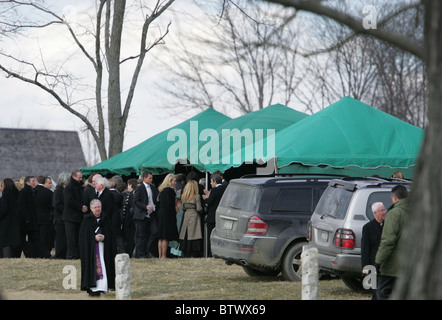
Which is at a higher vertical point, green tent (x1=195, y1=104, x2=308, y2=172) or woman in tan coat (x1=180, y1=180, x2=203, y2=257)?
green tent (x1=195, y1=104, x2=308, y2=172)

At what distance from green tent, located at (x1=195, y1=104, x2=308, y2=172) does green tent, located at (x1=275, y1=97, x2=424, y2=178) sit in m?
0.88

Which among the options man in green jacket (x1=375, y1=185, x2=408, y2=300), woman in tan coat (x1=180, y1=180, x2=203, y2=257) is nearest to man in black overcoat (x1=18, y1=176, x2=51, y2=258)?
woman in tan coat (x1=180, y1=180, x2=203, y2=257)

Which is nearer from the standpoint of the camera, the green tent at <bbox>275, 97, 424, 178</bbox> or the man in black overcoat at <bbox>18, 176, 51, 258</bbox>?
the man in black overcoat at <bbox>18, 176, 51, 258</bbox>

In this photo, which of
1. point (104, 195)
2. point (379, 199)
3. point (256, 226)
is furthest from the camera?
point (104, 195)

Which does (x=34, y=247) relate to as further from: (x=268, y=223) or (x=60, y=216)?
(x=268, y=223)

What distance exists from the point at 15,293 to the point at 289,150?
8.68 meters

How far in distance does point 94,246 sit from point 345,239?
380 centimetres

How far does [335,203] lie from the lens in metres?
13.3

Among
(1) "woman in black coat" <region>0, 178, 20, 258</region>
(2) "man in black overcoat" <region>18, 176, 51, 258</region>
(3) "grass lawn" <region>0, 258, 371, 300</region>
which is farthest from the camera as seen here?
(2) "man in black overcoat" <region>18, 176, 51, 258</region>

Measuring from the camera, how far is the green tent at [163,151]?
27.4 metres

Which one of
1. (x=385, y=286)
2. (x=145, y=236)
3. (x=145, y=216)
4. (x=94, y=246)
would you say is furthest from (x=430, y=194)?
(x=145, y=236)

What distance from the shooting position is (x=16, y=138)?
88562 millimetres

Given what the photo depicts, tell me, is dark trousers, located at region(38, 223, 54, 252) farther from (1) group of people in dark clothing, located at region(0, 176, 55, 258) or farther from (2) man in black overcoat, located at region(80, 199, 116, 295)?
(2) man in black overcoat, located at region(80, 199, 116, 295)

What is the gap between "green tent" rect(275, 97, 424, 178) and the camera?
2106 centimetres
